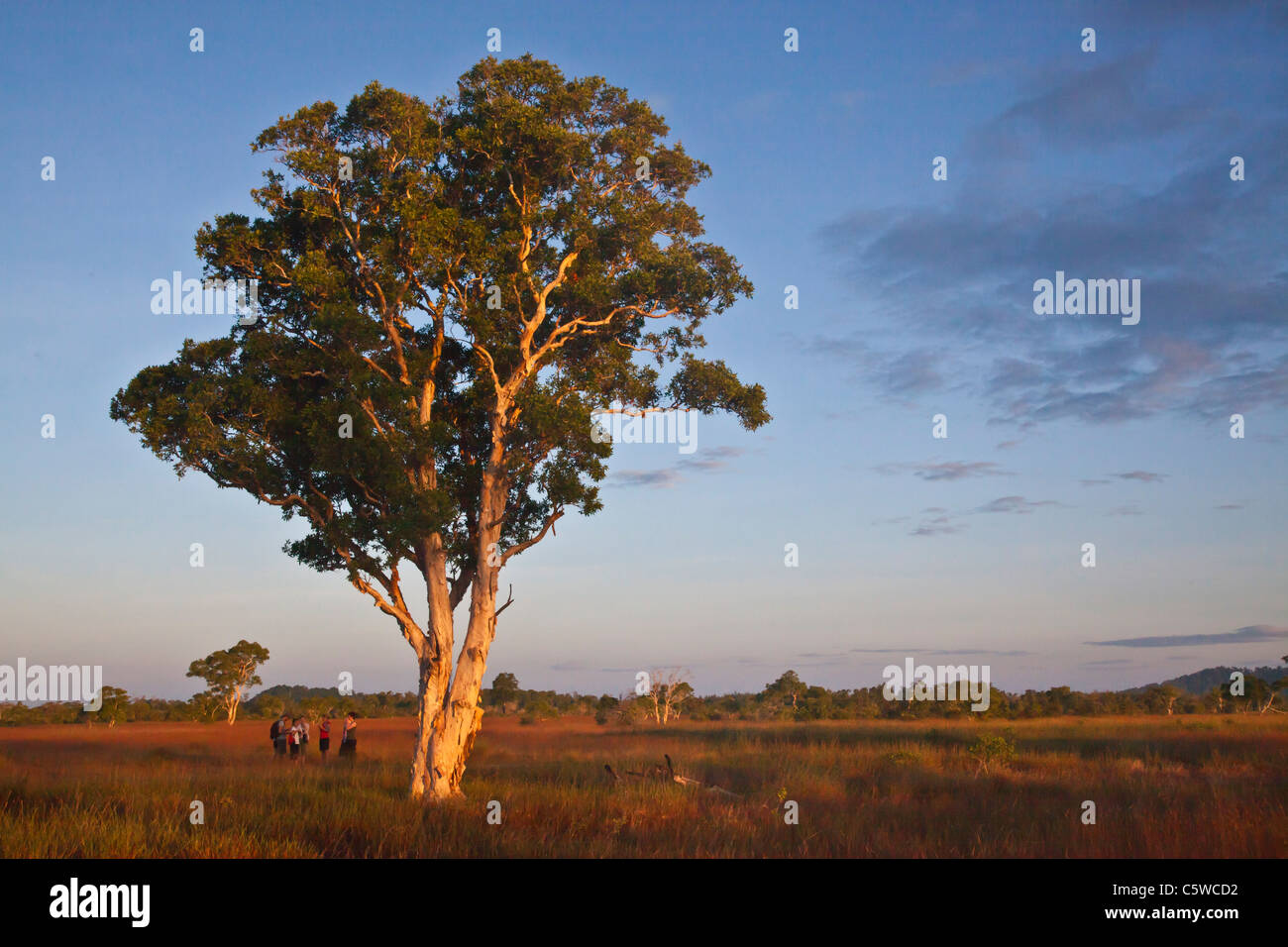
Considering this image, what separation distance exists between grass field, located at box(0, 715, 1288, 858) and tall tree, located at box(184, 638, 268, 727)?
40.4 meters

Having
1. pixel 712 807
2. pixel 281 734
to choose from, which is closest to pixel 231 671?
pixel 281 734

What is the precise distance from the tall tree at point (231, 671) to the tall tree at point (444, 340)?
5192 centimetres

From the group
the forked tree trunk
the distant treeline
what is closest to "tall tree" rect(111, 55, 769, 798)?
the forked tree trunk

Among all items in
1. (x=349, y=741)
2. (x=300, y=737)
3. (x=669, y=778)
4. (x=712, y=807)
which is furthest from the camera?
(x=300, y=737)

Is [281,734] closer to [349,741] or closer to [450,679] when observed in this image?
[349,741]

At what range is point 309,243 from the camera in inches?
759

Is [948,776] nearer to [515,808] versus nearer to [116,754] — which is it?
[515,808]

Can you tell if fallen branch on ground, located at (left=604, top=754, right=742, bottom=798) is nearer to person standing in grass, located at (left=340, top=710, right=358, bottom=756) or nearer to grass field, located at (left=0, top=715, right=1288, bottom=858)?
grass field, located at (left=0, top=715, right=1288, bottom=858)

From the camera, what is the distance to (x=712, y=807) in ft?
48.9

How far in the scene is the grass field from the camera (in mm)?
11375

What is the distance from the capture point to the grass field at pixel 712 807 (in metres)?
11.4

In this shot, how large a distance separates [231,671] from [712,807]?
2379 inches
